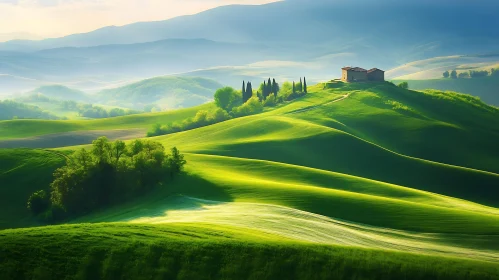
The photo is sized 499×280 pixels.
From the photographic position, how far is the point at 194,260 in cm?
3869

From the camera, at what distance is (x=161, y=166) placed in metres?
80.1

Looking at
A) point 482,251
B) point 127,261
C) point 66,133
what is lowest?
point 482,251

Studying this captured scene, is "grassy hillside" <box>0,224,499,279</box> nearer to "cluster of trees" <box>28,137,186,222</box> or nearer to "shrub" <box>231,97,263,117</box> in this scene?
"cluster of trees" <box>28,137,186,222</box>

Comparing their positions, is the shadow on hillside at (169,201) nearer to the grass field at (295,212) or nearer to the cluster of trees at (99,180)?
the grass field at (295,212)

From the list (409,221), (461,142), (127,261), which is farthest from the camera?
(461,142)

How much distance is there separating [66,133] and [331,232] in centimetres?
14731

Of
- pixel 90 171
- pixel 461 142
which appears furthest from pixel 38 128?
pixel 461 142

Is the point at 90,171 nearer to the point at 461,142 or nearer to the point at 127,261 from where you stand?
the point at 127,261

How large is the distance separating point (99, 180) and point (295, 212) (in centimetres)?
3187

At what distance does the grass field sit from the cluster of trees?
9.88ft

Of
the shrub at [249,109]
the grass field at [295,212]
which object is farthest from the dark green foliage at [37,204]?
the shrub at [249,109]


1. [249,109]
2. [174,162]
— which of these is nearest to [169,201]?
[174,162]

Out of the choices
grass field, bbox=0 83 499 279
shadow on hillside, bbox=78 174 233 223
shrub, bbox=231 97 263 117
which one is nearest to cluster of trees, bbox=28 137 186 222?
shadow on hillside, bbox=78 174 233 223

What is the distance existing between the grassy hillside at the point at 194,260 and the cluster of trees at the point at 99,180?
109ft
